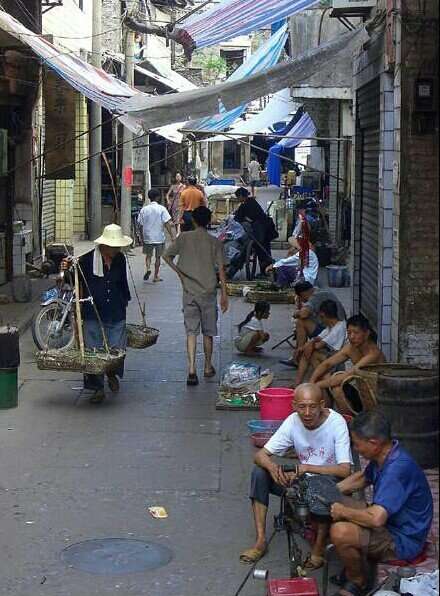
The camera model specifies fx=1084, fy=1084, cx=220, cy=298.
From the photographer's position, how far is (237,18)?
16.8 metres

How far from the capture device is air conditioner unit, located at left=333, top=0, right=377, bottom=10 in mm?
11945

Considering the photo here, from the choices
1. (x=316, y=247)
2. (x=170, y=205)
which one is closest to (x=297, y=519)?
(x=316, y=247)

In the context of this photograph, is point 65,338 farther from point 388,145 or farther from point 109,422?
point 388,145

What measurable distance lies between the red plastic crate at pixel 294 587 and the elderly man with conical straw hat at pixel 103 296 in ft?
16.7

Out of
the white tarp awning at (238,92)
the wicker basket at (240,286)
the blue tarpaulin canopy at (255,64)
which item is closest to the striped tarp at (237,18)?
the blue tarpaulin canopy at (255,64)

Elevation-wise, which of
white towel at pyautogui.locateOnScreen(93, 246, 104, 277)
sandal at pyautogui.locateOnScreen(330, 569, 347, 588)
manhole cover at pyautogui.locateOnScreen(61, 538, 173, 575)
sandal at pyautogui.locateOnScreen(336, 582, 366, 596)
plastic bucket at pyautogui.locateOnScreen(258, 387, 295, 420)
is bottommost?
manhole cover at pyautogui.locateOnScreen(61, 538, 173, 575)

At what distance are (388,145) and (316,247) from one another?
11.0 metres

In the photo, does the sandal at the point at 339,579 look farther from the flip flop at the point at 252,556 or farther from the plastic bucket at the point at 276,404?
the plastic bucket at the point at 276,404

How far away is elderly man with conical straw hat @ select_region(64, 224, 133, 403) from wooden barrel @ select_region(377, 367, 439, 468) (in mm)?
3613

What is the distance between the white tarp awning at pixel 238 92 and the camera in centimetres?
1146

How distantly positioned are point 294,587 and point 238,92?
22.7 ft

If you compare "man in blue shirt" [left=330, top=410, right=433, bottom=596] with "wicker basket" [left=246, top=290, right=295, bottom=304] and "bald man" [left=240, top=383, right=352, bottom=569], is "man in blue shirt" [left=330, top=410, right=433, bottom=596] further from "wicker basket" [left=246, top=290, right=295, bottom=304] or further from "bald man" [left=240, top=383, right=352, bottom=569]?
"wicker basket" [left=246, top=290, right=295, bottom=304]

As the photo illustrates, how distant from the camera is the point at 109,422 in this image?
32.4 feet

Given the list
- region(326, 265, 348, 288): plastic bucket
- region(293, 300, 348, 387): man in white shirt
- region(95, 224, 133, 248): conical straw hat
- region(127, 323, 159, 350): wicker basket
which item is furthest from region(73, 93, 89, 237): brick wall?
region(293, 300, 348, 387): man in white shirt
